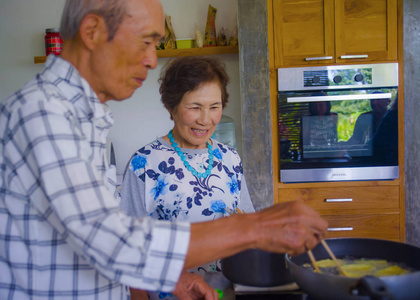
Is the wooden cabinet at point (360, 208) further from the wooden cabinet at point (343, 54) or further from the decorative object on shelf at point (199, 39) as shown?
the decorative object on shelf at point (199, 39)

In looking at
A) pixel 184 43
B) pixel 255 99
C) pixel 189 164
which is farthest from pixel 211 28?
pixel 189 164

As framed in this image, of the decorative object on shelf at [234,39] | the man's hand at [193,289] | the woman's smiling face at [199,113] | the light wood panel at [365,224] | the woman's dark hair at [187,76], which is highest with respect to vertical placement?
the decorative object on shelf at [234,39]

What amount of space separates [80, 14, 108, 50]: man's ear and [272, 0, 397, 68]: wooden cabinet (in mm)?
2245

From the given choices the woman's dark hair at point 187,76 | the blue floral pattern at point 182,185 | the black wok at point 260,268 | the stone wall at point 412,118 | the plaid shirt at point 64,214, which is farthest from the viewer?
the stone wall at point 412,118

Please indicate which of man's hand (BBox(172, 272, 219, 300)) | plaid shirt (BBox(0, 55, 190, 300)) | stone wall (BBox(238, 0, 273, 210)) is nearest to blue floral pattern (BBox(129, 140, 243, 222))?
man's hand (BBox(172, 272, 219, 300))

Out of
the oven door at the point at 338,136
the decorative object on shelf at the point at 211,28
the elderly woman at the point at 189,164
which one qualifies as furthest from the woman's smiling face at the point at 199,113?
the decorative object on shelf at the point at 211,28

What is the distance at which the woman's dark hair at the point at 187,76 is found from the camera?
5.89ft

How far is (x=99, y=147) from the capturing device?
973 mm

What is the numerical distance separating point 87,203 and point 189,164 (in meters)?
1.03

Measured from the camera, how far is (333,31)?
9.84ft

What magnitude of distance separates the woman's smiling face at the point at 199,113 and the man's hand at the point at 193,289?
2.31ft

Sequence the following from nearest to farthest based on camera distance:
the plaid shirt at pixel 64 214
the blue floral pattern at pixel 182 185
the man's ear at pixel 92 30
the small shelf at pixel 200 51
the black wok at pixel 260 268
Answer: the plaid shirt at pixel 64 214
the man's ear at pixel 92 30
the black wok at pixel 260 268
the blue floral pattern at pixel 182 185
the small shelf at pixel 200 51

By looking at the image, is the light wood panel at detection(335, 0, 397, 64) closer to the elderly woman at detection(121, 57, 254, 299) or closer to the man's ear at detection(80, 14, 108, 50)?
the elderly woman at detection(121, 57, 254, 299)

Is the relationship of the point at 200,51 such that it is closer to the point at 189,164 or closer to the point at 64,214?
the point at 189,164
